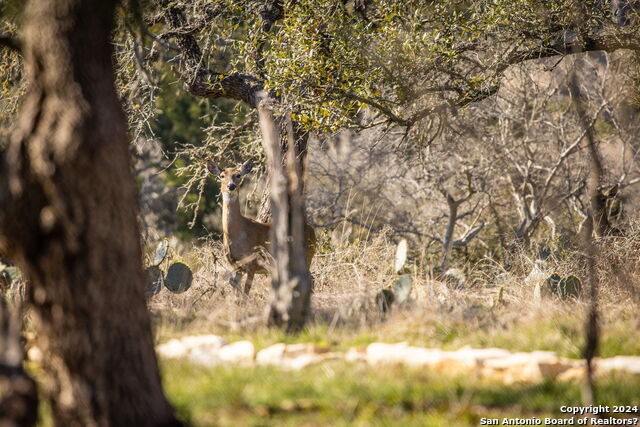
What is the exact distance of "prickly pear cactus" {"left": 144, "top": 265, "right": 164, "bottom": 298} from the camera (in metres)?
9.54

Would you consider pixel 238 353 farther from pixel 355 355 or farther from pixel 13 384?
pixel 13 384

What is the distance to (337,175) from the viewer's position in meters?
16.3

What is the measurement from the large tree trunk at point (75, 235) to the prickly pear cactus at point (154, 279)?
17.5ft

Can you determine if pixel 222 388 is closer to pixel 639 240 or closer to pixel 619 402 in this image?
pixel 619 402

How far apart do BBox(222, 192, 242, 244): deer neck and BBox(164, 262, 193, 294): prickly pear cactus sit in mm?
1322

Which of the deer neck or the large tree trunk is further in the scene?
the deer neck

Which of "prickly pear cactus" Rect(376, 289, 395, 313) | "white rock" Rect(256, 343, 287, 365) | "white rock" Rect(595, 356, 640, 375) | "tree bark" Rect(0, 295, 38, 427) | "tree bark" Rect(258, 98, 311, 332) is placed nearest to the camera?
"tree bark" Rect(0, 295, 38, 427)

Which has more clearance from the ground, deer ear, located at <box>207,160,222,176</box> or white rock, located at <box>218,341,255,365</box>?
deer ear, located at <box>207,160,222,176</box>

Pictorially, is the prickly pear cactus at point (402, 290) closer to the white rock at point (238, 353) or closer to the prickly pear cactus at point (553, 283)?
the prickly pear cactus at point (553, 283)

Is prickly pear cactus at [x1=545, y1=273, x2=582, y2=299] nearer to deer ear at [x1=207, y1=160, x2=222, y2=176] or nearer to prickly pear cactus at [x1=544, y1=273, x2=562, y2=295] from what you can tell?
prickly pear cactus at [x1=544, y1=273, x2=562, y2=295]

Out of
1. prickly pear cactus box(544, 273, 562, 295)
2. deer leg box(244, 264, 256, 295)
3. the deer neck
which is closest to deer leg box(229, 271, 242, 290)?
deer leg box(244, 264, 256, 295)

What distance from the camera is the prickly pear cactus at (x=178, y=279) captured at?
9.20m

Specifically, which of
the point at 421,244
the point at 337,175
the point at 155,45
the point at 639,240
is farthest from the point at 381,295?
the point at 337,175

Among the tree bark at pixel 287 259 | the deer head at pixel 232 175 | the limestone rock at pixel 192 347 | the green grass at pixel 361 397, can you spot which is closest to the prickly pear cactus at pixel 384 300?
the tree bark at pixel 287 259
